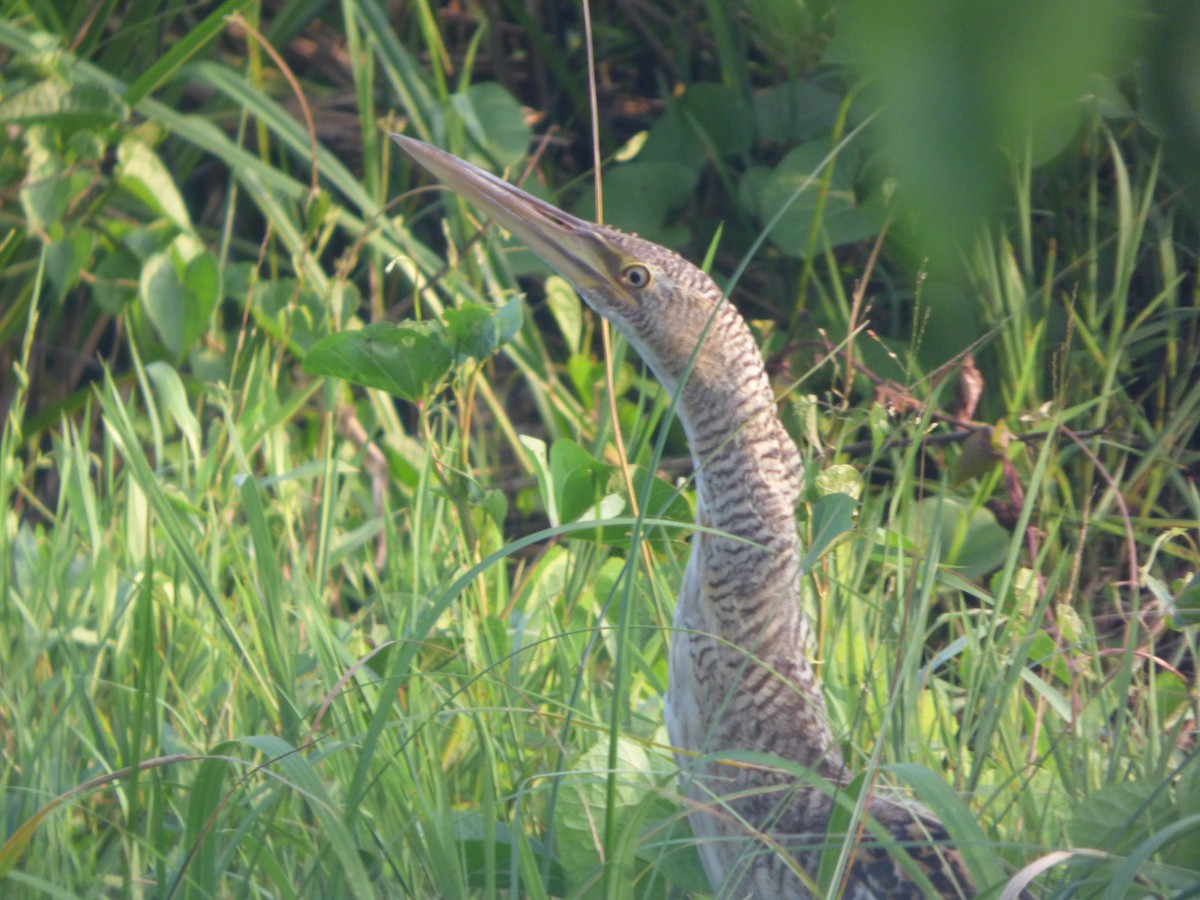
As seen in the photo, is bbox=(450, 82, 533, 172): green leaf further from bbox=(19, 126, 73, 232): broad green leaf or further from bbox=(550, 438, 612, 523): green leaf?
bbox=(550, 438, 612, 523): green leaf

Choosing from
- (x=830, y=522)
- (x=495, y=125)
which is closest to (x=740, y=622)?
(x=830, y=522)

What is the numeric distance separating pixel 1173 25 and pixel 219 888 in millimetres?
1237

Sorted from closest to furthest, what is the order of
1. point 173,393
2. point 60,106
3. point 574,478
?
point 574,478
point 173,393
point 60,106

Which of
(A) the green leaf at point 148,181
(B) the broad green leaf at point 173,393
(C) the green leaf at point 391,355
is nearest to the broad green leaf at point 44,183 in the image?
(A) the green leaf at point 148,181

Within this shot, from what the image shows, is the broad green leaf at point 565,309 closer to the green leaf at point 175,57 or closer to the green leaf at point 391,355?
the green leaf at point 175,57

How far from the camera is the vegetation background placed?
120 cm

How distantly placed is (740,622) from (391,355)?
0.55 meters

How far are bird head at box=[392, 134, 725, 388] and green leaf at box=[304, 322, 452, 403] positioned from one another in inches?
7.0

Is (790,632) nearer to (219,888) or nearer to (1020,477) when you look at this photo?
(219,888)

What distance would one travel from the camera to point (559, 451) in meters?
1.79

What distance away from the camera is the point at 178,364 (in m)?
2.68

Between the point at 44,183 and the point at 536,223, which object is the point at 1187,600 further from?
the point at 44,183

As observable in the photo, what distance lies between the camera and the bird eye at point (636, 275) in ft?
5.37

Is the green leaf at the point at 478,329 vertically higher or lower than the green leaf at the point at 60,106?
lower
